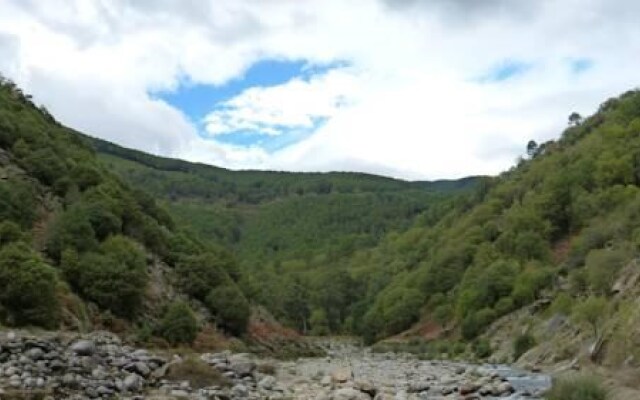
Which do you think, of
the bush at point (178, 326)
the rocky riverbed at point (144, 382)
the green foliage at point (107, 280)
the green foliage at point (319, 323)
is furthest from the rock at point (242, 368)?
the green foliage at point (319, 323)

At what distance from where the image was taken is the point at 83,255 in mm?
55906

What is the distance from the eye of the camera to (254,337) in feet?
236

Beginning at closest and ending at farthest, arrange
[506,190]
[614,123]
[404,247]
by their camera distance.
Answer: [614,123], [506,190], [404,247]

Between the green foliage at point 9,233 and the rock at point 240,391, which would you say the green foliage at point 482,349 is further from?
the rock at point 240,391

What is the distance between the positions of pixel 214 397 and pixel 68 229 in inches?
1245

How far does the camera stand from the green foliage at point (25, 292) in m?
44.2

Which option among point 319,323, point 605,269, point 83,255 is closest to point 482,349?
point 605,269

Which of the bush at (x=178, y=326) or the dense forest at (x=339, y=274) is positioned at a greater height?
the dense forest at (x=339, y=274)

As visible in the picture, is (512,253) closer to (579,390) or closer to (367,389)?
(367,389)

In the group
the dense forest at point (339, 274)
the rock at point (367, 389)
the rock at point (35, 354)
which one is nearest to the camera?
the rock at point (35, 354)

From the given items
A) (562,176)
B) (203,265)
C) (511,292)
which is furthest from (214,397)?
(562,176)

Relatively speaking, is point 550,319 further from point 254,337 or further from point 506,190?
point 506,190

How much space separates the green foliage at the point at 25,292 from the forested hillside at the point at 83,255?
55 millimetres

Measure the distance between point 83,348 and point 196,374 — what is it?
4315 mm
